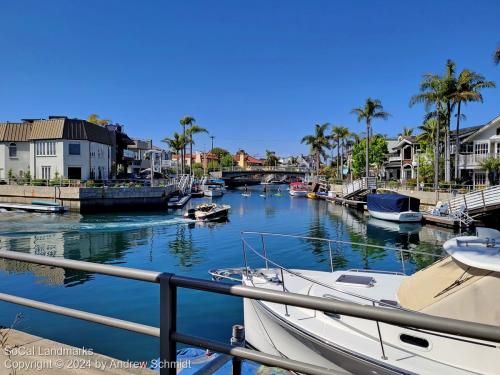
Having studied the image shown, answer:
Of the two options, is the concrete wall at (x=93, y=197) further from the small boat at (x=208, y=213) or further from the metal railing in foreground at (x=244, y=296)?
the metal railing in foreground at (x=244, y=296)

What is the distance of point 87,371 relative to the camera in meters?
3.39

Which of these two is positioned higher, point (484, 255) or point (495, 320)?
point (484, 255)

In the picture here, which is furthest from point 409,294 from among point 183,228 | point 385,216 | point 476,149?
point 476,149

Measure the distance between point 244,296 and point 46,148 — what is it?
60.3 m

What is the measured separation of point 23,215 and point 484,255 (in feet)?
144

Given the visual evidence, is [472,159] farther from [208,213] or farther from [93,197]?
[93,197]

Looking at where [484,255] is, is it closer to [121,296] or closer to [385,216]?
[121,296]

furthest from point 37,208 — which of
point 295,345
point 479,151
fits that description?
point 479,151

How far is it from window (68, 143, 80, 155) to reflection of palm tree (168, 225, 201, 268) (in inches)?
1154

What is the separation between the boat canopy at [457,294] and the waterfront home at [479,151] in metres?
46.4

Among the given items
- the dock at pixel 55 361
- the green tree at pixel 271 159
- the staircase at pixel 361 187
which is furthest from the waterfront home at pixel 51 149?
the green tree at pixel 271 159

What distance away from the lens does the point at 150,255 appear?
24.3 metres

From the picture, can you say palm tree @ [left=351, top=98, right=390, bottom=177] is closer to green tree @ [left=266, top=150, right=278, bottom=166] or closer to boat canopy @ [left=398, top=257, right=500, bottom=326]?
boat canopy @ [left=398, top=257, right=500, bottom=326]

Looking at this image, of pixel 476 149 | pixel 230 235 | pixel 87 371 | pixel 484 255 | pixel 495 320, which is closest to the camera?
pixel 87 371
